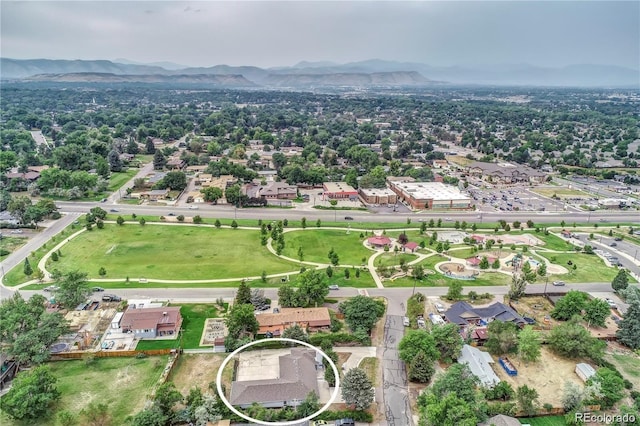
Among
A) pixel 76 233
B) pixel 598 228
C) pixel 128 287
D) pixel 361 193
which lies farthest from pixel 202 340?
pixel 598 228

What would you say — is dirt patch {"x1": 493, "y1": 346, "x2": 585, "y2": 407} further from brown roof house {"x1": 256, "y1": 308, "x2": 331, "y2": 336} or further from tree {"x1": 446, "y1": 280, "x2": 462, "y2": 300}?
brown roof house {"x1": 256, "y1": 308, "x2": 331, "y2": 336}

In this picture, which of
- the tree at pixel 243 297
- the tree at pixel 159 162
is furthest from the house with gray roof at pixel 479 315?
the tree at pixel 159 162

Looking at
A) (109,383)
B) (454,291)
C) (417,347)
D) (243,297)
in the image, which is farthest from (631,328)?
(109,383)

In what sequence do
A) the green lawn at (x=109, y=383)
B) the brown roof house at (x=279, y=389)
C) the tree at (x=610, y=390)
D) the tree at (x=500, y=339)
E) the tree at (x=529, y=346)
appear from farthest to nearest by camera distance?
the tree at (x=500, y=339) → the tree at (x=529, y=346) → the tree at (x=610, y=390) → the brown roof house at (x=279, y=389) → the green lawn at (x=109, y=383)

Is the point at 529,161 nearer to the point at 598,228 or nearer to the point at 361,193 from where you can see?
the point at 598,228

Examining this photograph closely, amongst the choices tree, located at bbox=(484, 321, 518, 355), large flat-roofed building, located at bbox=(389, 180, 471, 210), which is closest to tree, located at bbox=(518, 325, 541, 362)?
tree, located at bbox=(484, 321, 518, 355)

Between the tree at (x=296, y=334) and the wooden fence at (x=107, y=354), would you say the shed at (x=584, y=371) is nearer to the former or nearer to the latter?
the tree at (x=296, y=334)
